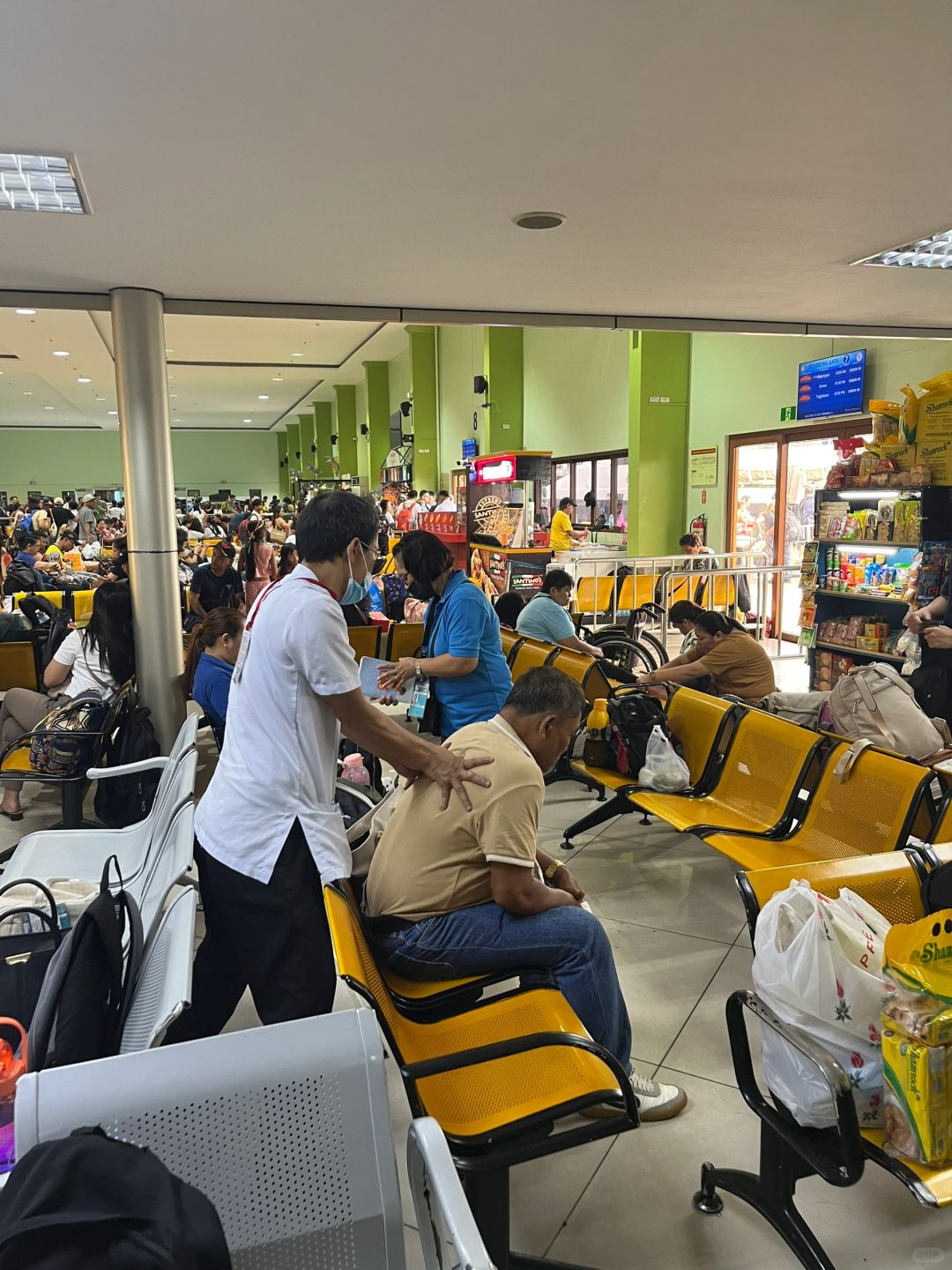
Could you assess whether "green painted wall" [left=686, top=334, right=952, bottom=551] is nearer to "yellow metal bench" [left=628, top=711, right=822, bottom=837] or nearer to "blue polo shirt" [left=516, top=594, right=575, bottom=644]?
"blue polo shirt" [left=516, top=594, right=575, bottom=644]

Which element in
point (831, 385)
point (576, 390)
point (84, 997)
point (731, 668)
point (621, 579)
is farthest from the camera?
point (576, 390)

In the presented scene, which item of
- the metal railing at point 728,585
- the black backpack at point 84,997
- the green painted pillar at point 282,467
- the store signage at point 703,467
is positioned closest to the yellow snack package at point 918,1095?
the black backpack at point 84,997

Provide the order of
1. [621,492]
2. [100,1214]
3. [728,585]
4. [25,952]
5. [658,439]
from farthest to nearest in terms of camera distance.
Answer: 1. [621,492]
2. [658,439]
3. [728,585]
4. [25,952]
5. [100,1214]

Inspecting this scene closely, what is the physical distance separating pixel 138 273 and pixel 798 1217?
4635 mm

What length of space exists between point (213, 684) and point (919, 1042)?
10.6 feet

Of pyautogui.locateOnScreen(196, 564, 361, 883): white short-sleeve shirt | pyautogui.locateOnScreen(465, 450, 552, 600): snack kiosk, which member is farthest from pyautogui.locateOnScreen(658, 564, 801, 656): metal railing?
pyautogui.locateOnScreen(196, 564, 361, 883): white short-sleeve shirt

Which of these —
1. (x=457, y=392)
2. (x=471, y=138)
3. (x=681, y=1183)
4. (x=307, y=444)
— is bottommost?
(x=681, y=1183)

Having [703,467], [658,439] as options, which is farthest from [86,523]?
[703,467]

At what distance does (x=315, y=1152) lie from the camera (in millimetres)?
A: 1364

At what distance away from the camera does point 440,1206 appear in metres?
1.22

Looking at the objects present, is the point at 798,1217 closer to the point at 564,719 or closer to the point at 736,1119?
the point at 736,1119

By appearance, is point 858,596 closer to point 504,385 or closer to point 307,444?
point 504,385

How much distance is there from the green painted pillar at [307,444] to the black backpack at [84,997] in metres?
33.4

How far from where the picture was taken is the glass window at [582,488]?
15453mm
